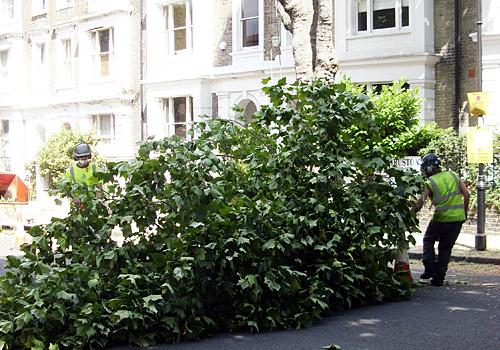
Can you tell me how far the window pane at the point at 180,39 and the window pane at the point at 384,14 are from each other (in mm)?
7963

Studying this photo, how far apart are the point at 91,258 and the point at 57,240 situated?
17.7 inches

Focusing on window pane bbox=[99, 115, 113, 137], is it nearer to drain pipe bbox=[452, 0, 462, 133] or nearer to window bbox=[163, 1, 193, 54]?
window bbox=[163, 1, 193, 54]

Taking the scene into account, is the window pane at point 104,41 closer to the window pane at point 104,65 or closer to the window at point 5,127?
the window pane at point 104,65

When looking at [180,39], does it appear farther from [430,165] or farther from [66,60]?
[430,165]

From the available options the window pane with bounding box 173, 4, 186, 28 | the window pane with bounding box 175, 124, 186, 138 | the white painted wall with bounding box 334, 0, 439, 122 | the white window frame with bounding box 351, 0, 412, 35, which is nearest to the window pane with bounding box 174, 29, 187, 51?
the window pane with bounding box 173, 4, 186, 28

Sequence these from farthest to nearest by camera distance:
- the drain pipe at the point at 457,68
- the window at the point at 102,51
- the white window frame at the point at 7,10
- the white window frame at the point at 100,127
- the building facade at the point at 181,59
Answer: the white window frame at the point at 7,10, the window at the point at 102,51, the white window frame at the point at 100,127, the building facade at the point at 181,59, the drain pipe at the point at 457,68

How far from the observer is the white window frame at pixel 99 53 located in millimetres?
30484

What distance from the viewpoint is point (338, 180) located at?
9172 mm

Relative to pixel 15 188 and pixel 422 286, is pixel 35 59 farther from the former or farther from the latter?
pixel 422 286

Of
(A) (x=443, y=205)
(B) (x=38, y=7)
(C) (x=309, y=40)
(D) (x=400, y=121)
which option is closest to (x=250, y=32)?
(D) (x=400, y=121)

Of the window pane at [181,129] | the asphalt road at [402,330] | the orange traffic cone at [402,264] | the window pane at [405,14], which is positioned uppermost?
the window pane at [405,14]

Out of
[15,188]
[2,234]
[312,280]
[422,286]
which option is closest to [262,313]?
[312,280]

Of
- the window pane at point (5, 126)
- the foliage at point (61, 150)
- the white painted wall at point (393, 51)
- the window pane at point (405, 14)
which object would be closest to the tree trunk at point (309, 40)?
the white painted wall at point (393, 51)

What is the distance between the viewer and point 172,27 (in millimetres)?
28219
